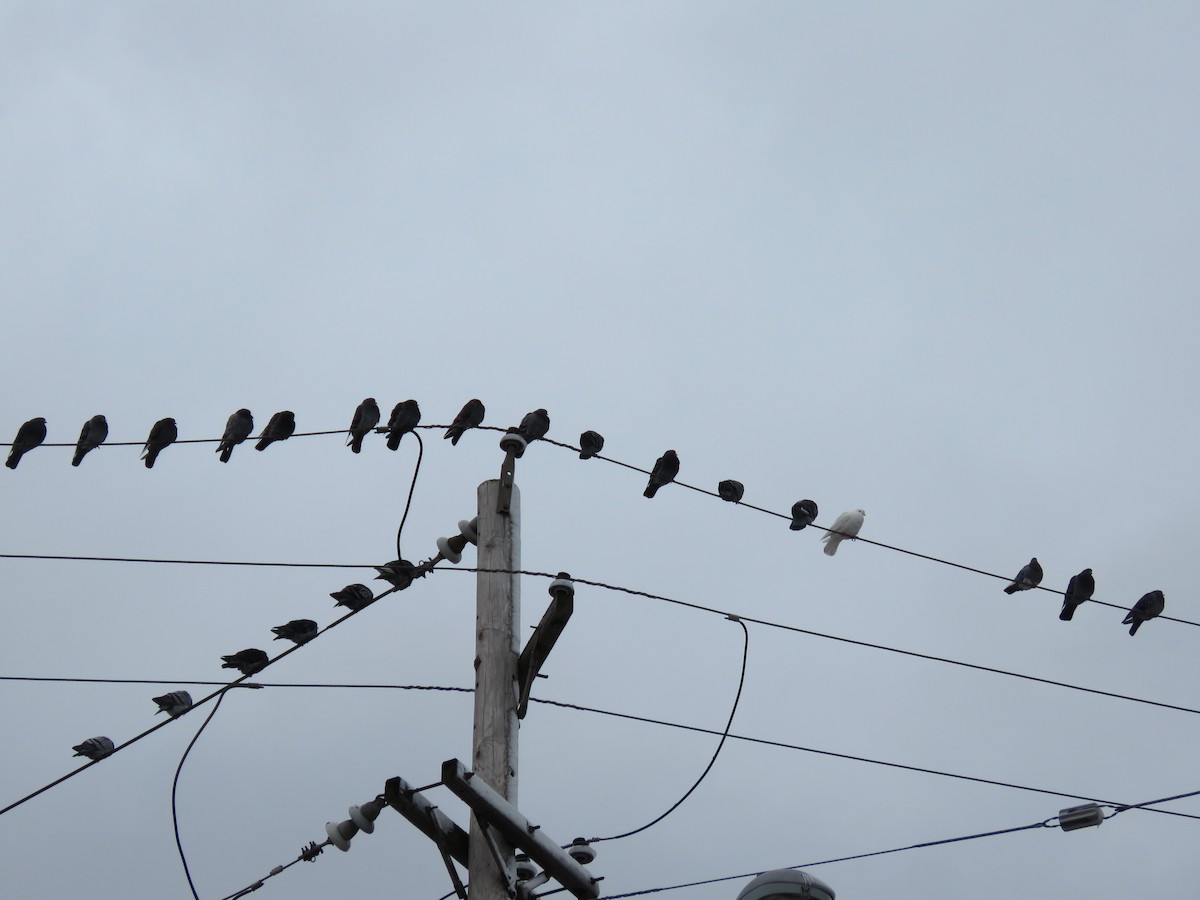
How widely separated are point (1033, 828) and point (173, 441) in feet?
19.1

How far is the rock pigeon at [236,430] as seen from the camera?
9391 millimetres

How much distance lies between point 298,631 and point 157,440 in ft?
8.70

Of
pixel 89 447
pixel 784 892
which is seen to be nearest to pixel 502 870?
pixel 784 892

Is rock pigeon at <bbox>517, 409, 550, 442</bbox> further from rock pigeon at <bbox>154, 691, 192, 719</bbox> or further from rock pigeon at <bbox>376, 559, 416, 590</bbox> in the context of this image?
rock pigeon at <bbox>154, 691, 192, 719</bbox>

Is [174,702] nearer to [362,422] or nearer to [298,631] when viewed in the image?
[298,631]

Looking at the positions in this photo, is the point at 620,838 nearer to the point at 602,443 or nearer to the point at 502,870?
the point at 502,870

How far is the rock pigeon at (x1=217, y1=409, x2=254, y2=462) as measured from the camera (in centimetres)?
939

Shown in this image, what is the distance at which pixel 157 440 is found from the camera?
31.8 feet

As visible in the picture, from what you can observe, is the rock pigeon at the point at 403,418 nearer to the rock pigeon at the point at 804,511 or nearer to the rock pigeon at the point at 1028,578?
the rock pigeon at the point at 804,511

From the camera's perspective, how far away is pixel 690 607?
800cm

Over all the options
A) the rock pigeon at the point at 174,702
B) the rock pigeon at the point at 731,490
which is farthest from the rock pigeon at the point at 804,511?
the rock pigeon at the point at 174,702

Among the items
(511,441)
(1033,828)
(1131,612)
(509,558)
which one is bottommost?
(1033,828)

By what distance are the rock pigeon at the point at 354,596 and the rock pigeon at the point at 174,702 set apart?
902mm

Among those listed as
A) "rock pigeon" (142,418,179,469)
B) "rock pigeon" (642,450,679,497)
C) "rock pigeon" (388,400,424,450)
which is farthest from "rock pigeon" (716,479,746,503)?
"rock pigeon" (142,418,179,469)
